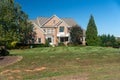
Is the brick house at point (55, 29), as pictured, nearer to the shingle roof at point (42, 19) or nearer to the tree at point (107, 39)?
the shingle roof at point (42, 19)

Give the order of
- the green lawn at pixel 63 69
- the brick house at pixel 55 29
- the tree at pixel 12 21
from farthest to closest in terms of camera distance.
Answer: the brick house at pixel 55 29 → the tree at pixel 12 21 → the green lawn at pixel 63 69

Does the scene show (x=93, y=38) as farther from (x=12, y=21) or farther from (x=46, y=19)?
(x=12, y=21)

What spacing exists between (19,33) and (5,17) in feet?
27.4

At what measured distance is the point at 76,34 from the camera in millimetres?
62156

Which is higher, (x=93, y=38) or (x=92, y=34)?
(x=92, y=34)

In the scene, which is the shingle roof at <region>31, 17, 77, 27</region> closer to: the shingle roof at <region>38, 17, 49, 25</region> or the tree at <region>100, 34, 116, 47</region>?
the shingle roof at <region>38, 17, 49, 25</region>

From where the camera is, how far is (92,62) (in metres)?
23.7

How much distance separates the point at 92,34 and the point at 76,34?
12.1 ft

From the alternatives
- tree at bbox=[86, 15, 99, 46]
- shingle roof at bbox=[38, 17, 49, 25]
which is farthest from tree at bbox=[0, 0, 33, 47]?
tree at bbox=[86, 15, 99, 46]

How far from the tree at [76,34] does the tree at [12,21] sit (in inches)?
554

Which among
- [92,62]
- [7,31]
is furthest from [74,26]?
[92,62]

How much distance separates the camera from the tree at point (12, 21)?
1603 inches

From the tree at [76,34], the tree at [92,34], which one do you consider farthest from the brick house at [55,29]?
the tree at [92,34]

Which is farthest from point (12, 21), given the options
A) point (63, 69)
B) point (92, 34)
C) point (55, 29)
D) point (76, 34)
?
point (63, 69)
